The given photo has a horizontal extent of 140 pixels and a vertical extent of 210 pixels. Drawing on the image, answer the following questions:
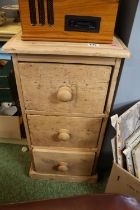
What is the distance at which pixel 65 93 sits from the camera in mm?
715

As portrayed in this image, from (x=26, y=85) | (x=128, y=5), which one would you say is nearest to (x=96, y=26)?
(x=128, y=5)

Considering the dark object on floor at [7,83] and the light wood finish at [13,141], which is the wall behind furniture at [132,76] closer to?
the dark object on floor at [7,83]

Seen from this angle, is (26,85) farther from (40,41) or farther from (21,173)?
(21,173)

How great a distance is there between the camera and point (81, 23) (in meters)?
0.68

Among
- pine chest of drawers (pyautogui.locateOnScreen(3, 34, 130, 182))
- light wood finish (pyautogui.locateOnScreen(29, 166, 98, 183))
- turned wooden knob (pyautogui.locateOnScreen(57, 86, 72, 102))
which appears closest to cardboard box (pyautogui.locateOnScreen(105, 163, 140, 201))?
pine chest of drawers (pyautogui.locateOnScreen(3, 34, 130, 182))

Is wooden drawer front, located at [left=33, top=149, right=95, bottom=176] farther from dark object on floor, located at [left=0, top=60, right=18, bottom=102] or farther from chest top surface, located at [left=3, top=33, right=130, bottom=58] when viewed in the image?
chest top surface, located at [left=3, top=33, right=130, bottom=58]

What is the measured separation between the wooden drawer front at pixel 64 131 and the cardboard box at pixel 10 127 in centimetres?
34

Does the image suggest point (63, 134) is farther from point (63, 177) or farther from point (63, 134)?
point (63, 177)

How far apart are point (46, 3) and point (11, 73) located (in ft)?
1.79

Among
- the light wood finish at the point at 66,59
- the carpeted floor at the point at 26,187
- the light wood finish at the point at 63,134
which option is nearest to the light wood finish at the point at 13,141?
the carpeted floor at the point at 26,187

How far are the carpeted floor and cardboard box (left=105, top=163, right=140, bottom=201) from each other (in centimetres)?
30

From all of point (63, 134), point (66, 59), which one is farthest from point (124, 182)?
point (66, 59)

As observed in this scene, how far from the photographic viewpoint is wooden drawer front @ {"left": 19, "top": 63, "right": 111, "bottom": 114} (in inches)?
27.4

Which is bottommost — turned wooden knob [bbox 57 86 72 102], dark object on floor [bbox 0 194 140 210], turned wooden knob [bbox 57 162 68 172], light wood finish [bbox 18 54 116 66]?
turned wooden knob [bbox 57 162 68 172]
